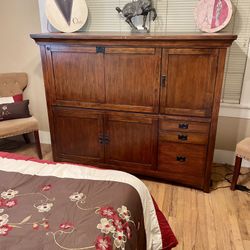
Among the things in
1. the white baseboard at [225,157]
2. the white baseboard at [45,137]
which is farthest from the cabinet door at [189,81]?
the white baseboard at [45,137]

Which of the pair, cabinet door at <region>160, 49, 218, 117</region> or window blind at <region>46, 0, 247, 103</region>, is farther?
window blind at <region>46, 0, 247, 103</region>

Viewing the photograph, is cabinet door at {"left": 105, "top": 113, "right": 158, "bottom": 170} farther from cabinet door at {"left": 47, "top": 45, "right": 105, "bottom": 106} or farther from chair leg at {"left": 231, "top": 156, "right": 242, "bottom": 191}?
chair leg at {"left": 231, "top": 156, "right": 242, "bottom": 191}

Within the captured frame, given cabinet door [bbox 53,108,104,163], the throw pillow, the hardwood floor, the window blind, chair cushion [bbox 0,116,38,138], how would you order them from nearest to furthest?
the hardwood floor, the window blind, cabinet door [bbox 53,108,104,163], chair cushion [bbox 0,116,38,138], the throw pillow

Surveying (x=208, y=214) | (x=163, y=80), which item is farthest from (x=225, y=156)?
(x=163, y=80)

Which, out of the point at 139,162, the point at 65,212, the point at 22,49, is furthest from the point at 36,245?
the point at 22,49

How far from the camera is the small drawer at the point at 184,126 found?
212 centimetres

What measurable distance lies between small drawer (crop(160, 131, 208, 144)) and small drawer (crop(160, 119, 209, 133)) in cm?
4

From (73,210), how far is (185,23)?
6.72 ft

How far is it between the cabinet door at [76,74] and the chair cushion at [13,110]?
61cm

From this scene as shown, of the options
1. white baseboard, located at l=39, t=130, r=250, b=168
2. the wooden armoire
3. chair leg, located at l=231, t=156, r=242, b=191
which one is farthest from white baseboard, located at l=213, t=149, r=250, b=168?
the wooden armoire

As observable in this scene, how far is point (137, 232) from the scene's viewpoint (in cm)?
118

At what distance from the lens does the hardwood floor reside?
181cm

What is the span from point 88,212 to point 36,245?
246 millimetres

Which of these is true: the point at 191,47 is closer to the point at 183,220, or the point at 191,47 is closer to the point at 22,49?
the point at 183,220
